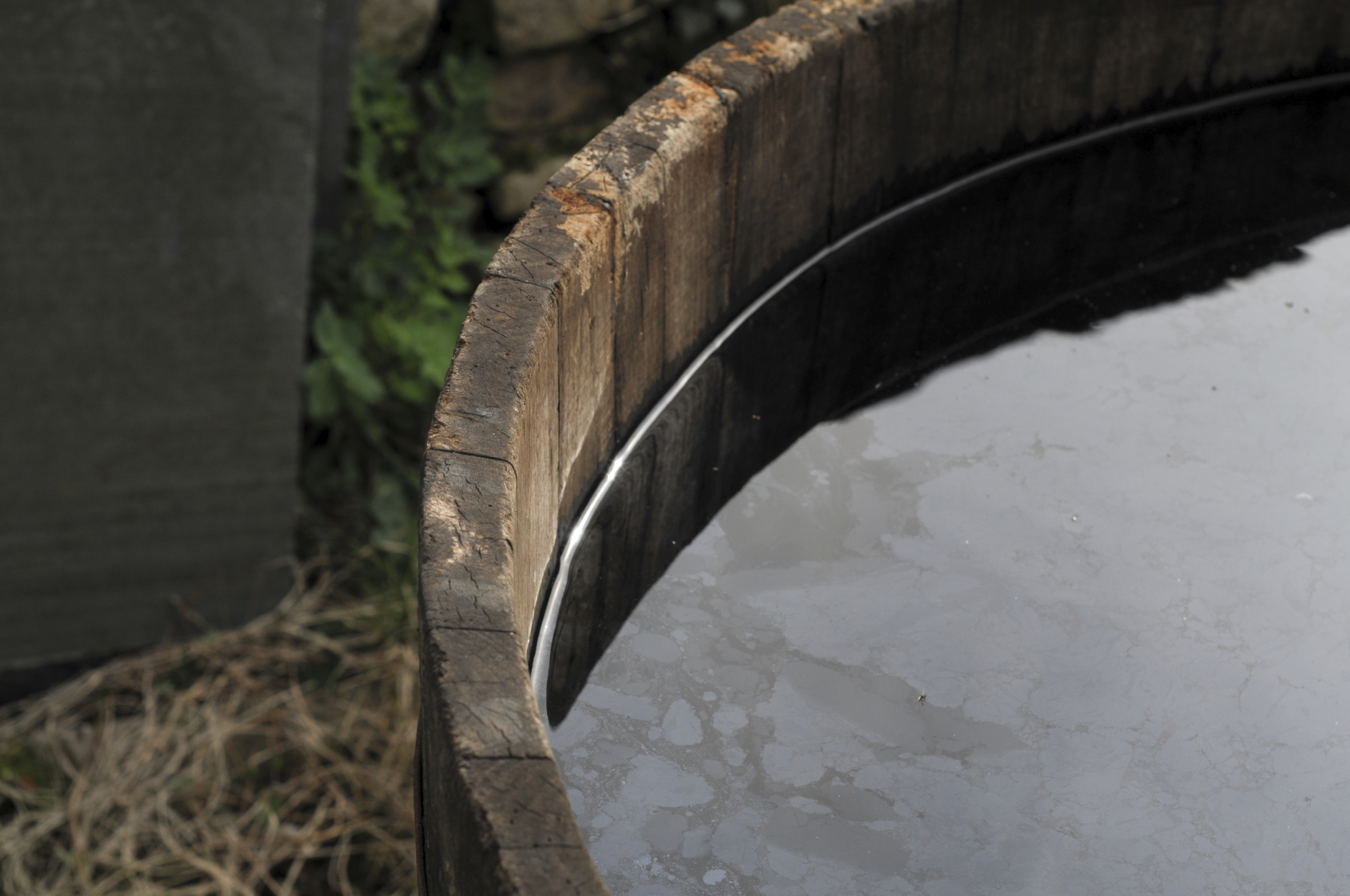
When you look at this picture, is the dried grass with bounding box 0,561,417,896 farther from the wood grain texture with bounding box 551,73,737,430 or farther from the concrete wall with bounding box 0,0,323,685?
the wood grain texture with bounding box 551,73,737,430

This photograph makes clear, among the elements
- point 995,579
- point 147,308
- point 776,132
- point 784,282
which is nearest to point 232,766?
point 147,308

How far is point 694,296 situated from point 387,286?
1.75 metres

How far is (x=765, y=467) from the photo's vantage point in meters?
0.94

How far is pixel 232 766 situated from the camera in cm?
249

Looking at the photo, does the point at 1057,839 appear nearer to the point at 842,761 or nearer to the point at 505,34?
the point at 842,761

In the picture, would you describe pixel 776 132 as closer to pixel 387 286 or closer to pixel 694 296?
pixel 694 296

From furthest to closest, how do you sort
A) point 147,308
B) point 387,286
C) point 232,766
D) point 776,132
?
point 387,286 < point 232,766 < point 147,308 < point 776,132

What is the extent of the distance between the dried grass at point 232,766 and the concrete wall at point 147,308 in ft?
0.36

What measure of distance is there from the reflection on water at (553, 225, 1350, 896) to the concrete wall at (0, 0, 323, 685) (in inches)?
58.7

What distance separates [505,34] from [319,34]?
0.66 metres

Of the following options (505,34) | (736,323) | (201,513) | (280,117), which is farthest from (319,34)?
(736,323)

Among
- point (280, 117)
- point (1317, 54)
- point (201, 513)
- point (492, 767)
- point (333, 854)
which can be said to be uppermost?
point (1317, 54)

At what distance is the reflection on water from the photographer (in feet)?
2.23

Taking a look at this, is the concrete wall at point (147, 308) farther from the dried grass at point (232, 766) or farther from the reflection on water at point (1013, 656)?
the reflection on water at point (1013, 656)
